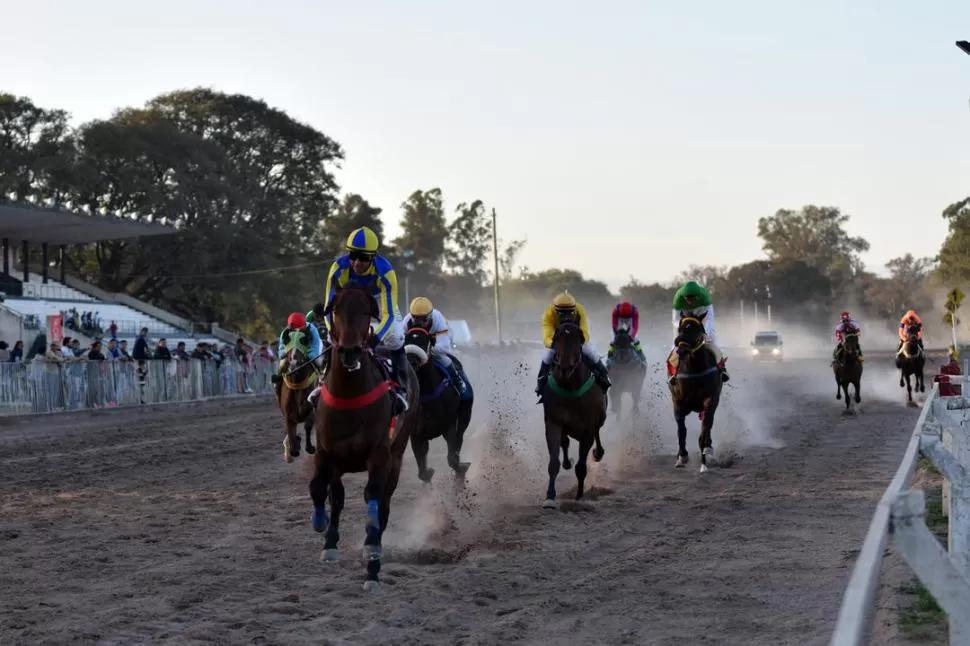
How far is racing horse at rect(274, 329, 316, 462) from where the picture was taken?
52.6ft

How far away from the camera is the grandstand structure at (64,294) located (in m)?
40.1

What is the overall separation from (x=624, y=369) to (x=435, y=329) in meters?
8.30

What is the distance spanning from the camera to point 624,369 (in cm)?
2144

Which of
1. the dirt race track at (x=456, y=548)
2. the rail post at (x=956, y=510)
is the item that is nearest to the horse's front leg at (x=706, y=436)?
the dirt race track at (x=456, y=548)

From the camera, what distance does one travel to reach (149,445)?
21016 mm

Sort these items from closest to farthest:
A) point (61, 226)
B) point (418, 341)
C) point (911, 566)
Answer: point (911, 566), point (418, 341), point (61, 226)

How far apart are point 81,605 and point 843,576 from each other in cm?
520

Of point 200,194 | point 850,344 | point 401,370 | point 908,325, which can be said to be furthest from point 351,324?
point 200,194

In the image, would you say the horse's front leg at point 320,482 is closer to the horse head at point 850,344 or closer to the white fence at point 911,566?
the white fence at point 911,566

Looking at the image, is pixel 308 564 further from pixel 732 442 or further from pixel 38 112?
pixel 38 112

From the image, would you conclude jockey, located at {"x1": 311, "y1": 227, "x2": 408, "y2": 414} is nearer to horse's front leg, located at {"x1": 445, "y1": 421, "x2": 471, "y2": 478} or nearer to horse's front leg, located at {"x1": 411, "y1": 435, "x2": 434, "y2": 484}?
horse's front leg, located at {"x1": 411, "y1": 435, "x2": 434, "y2": 484}

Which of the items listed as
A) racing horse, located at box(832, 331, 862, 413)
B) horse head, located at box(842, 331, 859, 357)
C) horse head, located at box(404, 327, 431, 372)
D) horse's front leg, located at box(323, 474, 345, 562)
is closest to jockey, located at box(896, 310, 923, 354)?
racing horse, located at box(832, 331, 862, 413)

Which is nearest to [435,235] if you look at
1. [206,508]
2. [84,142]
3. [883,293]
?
[883,293]

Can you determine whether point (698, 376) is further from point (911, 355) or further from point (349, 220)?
point (349, 220)
